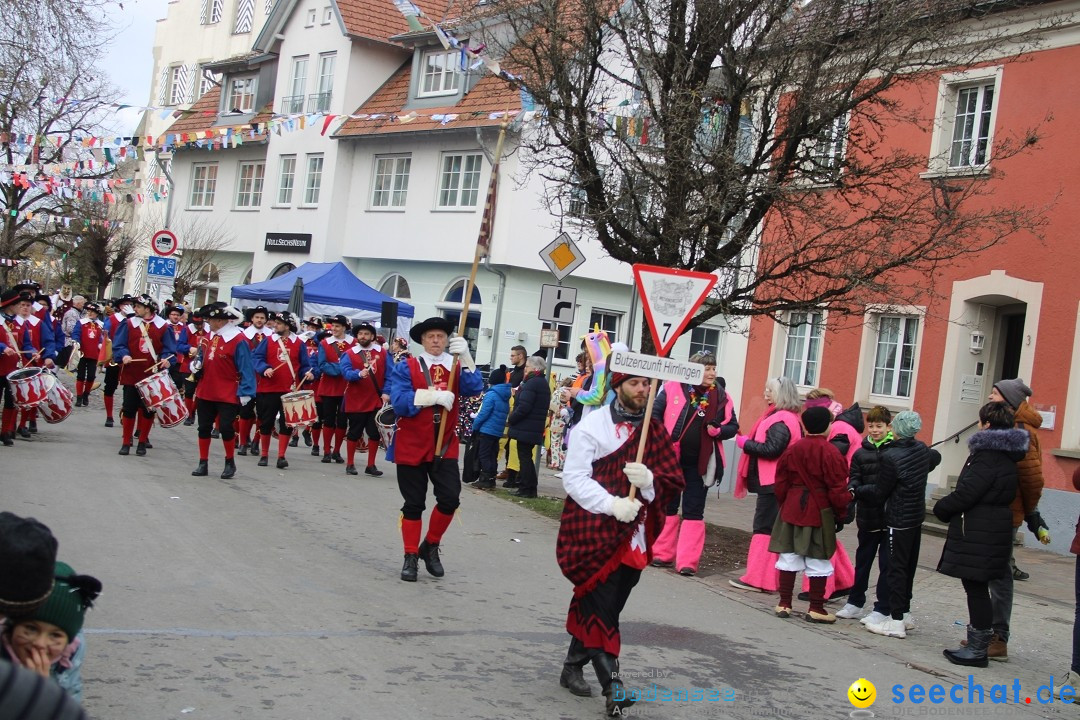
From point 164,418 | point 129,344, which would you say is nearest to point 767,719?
point 164,418

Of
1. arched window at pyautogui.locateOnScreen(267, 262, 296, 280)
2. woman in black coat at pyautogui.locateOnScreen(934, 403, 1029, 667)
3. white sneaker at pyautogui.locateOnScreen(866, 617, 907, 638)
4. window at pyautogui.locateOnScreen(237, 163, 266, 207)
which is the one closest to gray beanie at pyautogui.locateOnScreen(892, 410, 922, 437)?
woman in black coat at pyautogui.locateOnScreen(934, 403, 1029, 667)

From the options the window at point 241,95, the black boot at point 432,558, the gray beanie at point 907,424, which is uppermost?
the window at point 241,95

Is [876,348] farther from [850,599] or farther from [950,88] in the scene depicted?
[850,599]

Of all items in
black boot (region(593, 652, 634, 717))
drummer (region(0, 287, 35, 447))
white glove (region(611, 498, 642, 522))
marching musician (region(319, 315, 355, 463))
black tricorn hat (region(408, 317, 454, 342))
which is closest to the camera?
black boot (region(593, 652, 634, 717))

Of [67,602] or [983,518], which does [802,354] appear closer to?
[983,518]

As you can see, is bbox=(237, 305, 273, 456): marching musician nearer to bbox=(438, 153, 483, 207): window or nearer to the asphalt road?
the asphalt road

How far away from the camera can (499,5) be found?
39.3ft

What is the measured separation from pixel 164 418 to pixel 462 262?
676 inches

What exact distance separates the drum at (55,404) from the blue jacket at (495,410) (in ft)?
17.1

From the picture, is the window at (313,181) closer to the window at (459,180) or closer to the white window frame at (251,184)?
the white window frame at (251,184)

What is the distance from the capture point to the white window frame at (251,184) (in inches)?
1508

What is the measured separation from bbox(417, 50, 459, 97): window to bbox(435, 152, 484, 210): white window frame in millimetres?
2155

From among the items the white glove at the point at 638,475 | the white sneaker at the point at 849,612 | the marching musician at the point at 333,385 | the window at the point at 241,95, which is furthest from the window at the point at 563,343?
the white glove at the point at 638,475

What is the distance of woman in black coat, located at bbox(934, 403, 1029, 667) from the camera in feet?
25.6
